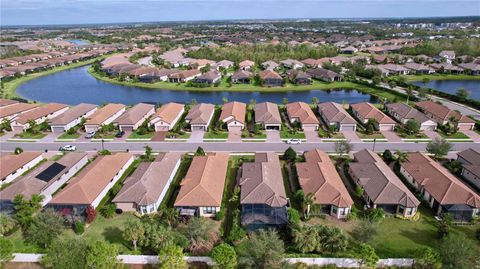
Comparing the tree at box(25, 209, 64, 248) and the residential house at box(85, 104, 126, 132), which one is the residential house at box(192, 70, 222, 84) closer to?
the residential house at box(85, 104, 126, 132)

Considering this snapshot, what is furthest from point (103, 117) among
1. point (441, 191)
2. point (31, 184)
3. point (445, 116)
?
point (445, 116)

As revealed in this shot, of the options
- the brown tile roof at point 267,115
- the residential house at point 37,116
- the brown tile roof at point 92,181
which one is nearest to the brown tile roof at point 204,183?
the brown tile roof at point 92,181

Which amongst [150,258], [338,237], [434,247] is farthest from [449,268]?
[150,258]

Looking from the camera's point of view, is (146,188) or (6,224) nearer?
(6,224)

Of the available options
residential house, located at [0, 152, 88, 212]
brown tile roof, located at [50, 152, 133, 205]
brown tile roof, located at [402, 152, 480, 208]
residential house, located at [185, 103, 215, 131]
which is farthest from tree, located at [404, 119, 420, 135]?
residential house, located at [0, 152, 88, 212]

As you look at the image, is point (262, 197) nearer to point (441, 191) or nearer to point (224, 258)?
point (224, 258)

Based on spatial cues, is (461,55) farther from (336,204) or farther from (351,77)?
(336,204)

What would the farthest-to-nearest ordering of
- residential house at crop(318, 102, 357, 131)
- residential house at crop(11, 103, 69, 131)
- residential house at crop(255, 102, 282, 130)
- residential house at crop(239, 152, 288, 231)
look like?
residential house at crop(11, 103, 69, 131) < residential house at crop(255, 102, 282, 130) < residential house at crop(318, 102, 357, 131) < residential house at crop(239, 152, 288, 231)
